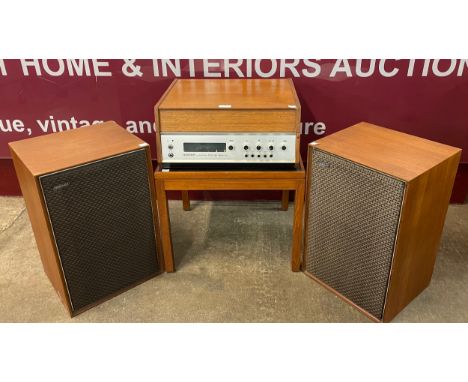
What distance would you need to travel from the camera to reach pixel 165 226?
1.85 m

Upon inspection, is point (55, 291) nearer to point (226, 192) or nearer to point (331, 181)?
point (226, 192)

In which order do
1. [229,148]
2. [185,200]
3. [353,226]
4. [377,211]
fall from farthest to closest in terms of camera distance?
[185,200]
[229,148]
[353,226]
[377,211]

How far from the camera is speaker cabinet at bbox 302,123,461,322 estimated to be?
4.78 ft

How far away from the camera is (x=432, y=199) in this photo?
153cm

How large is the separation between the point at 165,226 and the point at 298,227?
0.57 m

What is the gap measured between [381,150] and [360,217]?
0.85 feet

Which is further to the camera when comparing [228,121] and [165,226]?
[165,226]

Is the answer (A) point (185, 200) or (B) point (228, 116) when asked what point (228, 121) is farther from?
(A) point (185, 200)

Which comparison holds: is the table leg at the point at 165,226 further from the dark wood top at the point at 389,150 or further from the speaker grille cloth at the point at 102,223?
the dark wood top at the point at 389,150

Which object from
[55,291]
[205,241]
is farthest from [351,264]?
[55,291]

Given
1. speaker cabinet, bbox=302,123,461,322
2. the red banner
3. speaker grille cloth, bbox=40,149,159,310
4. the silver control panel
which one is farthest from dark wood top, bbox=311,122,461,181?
speaker grille cloth, bbox=40,149,159,310

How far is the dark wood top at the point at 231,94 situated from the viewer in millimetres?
1709

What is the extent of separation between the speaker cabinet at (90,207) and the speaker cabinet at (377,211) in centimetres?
70

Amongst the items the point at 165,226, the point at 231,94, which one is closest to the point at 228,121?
the point at 231,94
